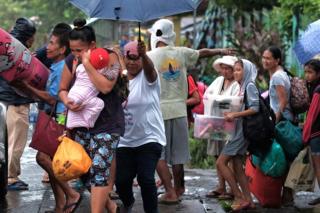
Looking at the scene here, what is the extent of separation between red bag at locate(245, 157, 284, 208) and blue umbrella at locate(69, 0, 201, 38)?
2.12 m

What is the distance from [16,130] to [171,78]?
1989mm

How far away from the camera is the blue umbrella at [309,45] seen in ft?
25.5

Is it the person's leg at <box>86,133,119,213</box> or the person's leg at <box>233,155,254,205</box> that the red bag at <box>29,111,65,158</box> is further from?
the person's leg at <box>233,155,254,205</box>

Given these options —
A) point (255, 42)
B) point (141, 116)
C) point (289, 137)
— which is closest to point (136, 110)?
point (141, 116)

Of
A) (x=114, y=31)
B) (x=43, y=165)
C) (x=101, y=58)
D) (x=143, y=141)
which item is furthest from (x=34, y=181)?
(x=114, y=31)

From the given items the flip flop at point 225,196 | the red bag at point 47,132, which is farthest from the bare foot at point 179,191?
the red bag at point 47,132

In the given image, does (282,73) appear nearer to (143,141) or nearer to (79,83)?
(143,141)

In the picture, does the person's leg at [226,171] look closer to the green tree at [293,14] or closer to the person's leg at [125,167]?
the person's leg at [125,167]

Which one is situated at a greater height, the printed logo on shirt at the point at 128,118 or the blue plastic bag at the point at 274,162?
the printed logo on shirt at the point at 128,118

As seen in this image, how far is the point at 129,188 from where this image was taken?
22.2 ft

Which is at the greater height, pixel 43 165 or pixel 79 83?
pixel 79 83

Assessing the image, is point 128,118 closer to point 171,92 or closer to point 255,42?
point 171,92

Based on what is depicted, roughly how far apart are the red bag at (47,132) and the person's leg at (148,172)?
2.41 feet

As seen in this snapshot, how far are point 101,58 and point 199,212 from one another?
7.70 ft
